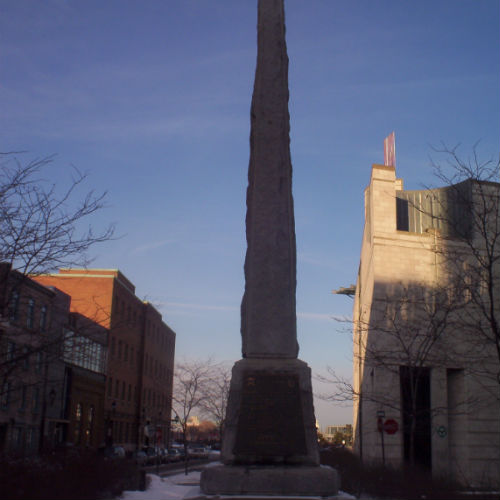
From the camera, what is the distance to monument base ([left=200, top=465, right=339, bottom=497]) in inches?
297

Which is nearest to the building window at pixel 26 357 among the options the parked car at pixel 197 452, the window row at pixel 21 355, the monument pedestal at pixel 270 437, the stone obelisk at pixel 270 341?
the window row at pixel 21 355

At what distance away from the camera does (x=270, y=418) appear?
8203mm

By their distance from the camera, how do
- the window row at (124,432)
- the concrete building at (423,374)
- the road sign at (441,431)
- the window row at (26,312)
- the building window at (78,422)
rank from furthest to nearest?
the window row at (124,432)
the building window at (78,422)
the road sign at (441,431)
the concrete building at (423,374)
the window row at (26,312)

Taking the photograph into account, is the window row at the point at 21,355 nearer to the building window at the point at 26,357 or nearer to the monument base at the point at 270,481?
the building window at the point at 26,357

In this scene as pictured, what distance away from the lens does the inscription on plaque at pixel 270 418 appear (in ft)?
26.2

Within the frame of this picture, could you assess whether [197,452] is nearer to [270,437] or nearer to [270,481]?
[270,437]

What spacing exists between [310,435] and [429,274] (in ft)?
99.1

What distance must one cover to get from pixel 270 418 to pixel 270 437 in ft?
0.81

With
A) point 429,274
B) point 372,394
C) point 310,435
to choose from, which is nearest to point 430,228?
point 429,274

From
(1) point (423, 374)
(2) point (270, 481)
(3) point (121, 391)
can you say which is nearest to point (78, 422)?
(3) point (121, 391)

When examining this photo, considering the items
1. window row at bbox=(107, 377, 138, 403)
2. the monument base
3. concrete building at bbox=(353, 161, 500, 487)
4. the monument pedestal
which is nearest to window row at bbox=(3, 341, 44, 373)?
the monument pedestal

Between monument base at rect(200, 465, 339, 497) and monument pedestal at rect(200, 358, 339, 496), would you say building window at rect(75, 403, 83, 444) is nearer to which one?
monument pedestal at rect(200, 358, 339, 496)

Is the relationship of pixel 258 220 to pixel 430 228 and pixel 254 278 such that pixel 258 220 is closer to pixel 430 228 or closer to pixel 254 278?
pixel 254 278

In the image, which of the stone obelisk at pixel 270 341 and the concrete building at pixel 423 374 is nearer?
the stone obelisk at pixel 270 341
